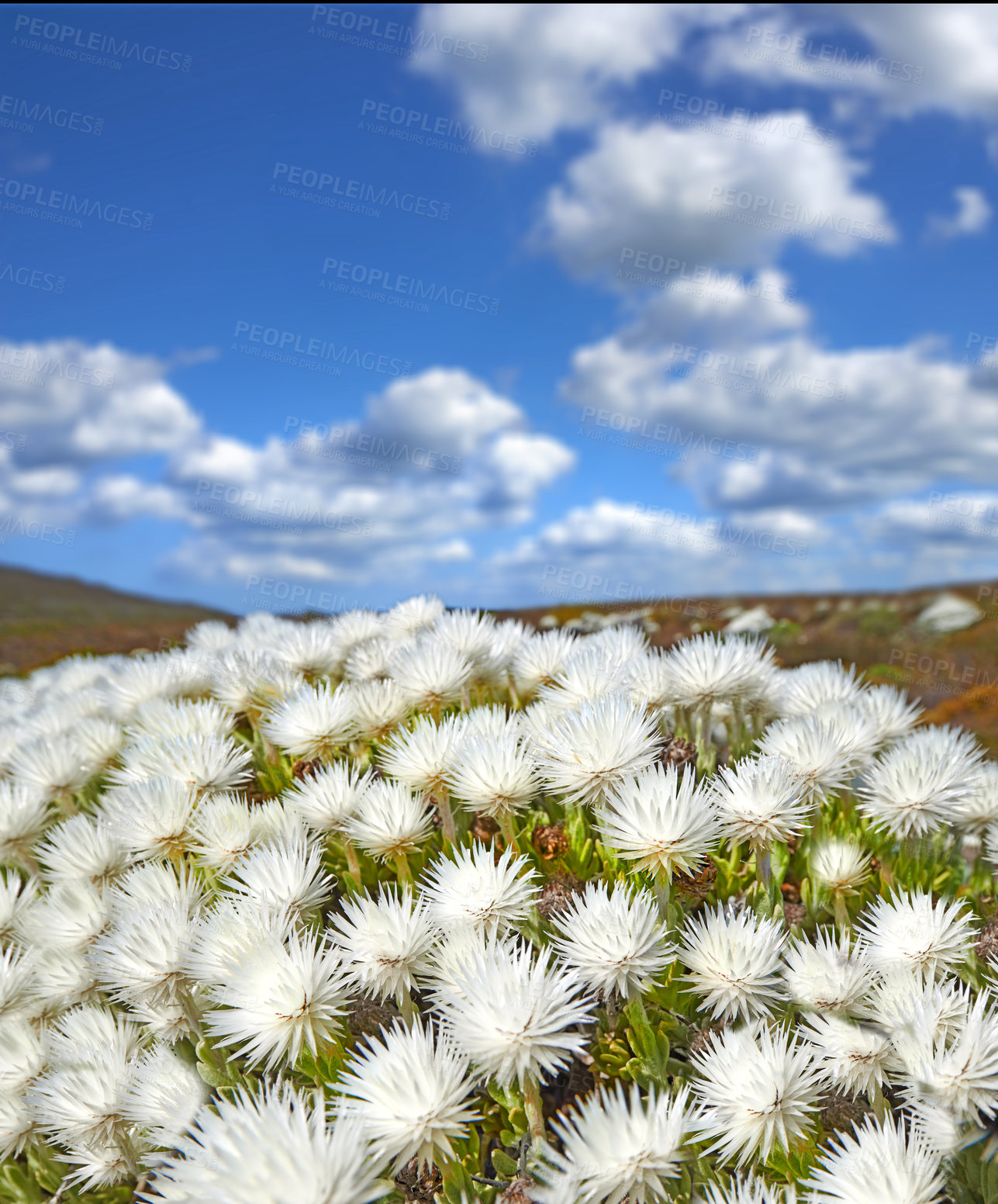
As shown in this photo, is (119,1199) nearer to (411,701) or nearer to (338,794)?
(338,794)

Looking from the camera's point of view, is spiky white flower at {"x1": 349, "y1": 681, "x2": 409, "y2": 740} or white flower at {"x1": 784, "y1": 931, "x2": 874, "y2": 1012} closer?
white flower at {"x1": 784, "y1": 931, "x2": 874, "y2": 1012}

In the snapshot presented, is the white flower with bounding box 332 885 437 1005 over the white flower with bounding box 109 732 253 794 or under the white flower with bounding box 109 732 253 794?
under

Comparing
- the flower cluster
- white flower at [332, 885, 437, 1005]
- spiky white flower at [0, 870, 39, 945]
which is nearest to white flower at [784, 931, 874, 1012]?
the flower cluster

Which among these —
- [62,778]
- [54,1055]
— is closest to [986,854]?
[54,1055]

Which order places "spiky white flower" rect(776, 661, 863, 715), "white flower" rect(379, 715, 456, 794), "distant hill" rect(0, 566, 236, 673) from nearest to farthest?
"white flower" rect(379, 715, 456, 794) → "spiky white flower" rect(776, 661, 863, 715) → "distant hill" rect(0, 566, 236, 673)

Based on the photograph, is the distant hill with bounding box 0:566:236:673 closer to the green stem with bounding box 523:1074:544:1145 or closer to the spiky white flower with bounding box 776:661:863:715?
the spiky white flower with bounding box 776:661:863:715

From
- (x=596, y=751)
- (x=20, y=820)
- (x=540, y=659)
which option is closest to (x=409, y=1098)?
(x=596, y=751)
